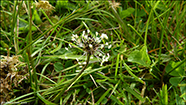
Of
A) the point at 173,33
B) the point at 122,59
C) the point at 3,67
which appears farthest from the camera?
the point at 173,33

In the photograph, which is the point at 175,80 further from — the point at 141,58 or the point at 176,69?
the point at 141,58

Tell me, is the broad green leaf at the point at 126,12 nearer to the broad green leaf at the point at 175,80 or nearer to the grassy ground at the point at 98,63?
the grassy ground at the point at 98,63

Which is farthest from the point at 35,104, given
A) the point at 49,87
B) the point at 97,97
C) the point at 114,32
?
the point at 114,32

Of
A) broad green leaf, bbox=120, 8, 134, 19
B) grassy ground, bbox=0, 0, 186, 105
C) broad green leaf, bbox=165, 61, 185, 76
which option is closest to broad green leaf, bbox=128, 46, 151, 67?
grassy ground, bbox=0, 0, 186, 105

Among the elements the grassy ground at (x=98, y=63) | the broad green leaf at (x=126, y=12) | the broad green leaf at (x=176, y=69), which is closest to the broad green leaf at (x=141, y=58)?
the grassy ground at (x=98, y=63)

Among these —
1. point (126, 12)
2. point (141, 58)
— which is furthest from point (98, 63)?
point (126, 12)

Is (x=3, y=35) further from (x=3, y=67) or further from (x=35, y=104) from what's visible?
(x=35, y=104)

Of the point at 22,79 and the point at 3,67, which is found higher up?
the point at 3,67

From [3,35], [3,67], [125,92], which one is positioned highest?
[3,35]
